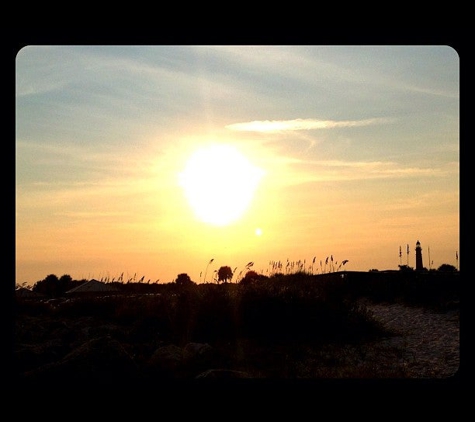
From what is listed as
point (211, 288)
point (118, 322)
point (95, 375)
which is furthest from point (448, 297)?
point (95, 375)

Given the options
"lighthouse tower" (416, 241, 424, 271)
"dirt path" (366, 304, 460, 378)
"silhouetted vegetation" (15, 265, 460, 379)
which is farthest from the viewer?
"lighthouse tower" (416, 241, 424, 271)

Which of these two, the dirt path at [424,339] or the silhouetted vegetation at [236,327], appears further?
the dirt path at [424,339]

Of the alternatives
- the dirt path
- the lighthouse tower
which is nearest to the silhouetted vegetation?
the dirt path

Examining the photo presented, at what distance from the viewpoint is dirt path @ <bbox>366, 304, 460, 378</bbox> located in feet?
28.2

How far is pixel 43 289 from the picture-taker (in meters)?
23.8

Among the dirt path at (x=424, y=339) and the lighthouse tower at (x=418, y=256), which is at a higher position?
the lighthouse tower at (x=418, y=256)

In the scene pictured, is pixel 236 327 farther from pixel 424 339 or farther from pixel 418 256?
pixel 418 256

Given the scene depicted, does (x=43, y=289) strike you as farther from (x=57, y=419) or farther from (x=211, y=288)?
(x=57, y=419)

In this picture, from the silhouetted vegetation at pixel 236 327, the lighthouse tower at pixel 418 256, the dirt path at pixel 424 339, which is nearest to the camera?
the silhouetted vegetation at pixel 236 327

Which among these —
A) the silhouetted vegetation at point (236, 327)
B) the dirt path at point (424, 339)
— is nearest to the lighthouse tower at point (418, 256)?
the dirt path at point (424, 339)

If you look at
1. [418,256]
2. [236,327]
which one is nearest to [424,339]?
[236,327]

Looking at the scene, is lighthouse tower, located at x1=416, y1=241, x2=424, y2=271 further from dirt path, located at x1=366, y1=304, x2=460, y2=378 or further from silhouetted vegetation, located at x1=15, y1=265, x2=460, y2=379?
silhouetted vegetation, located at x1=15, y1=265, x2=460, y2=379

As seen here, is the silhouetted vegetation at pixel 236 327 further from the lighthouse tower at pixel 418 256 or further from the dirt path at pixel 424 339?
the lighthouse tower at pixel 418 256

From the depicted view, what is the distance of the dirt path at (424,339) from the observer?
8602mm
